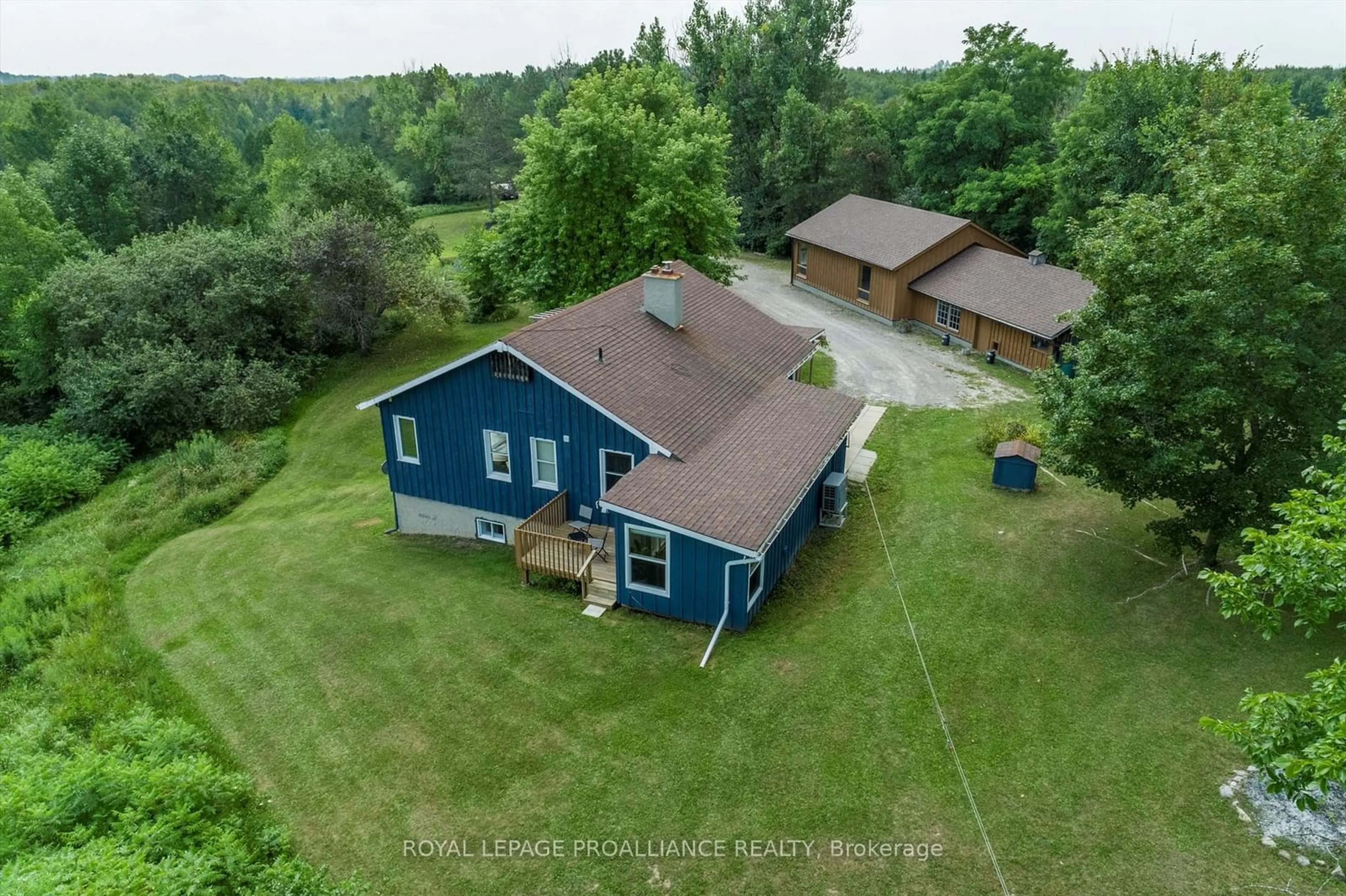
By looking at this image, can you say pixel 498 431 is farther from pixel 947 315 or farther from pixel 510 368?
pixel 947 315

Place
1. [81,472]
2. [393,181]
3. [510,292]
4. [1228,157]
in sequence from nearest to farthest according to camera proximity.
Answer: [1228,157] < [81,472] < [510,292] < [393,181]

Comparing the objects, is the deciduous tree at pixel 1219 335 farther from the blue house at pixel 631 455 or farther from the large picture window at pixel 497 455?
the large picture window at pixel 497 455

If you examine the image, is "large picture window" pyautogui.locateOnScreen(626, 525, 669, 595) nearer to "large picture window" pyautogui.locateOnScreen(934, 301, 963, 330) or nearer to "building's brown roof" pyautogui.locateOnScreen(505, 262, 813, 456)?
"building's brown roof" pyautogui.locateOnScreen(505, 262, 813, 456)

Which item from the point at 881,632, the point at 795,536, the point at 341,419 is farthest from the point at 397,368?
the point at 881,632

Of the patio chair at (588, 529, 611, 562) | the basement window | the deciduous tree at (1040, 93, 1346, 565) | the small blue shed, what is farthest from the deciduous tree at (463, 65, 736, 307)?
the deciduous tree at (1040, 93, 1346, 565)

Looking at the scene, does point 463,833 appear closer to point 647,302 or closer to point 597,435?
point 597,435

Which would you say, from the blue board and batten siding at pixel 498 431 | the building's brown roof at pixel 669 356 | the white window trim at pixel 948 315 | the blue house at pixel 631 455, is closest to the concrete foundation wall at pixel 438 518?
the blue house at pixel 631 455

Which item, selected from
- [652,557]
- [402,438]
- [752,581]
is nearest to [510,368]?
[402,438]
